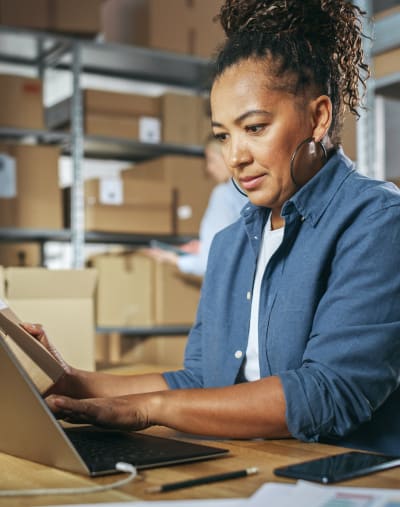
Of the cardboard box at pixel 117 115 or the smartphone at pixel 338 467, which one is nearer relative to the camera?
the smartphone at pixel 338 467

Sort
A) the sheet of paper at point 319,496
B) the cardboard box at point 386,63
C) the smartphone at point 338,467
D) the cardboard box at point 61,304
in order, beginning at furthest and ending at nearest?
1. the cardboard box at point 386,63
2. the cardboard box at point 61,304
3. the smartphone at point 338,467
4. the sheet of paper at point 319,496

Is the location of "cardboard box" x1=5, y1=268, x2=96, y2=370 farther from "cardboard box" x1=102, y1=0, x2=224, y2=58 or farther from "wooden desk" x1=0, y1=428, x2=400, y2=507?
"cardboard box" x1=102, y1=0, x2=224, y2=58

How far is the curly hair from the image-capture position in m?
1.12

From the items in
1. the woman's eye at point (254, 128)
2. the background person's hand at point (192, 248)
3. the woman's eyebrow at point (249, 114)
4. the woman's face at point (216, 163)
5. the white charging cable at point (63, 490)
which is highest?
the woman's face at point (216, 163)

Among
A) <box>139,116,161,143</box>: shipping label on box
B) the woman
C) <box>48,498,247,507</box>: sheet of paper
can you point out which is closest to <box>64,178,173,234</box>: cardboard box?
<box>139,116,161,143</box>: shipping label on box

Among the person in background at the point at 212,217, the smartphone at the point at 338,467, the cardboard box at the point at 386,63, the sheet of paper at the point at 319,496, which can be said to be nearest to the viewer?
the sheet of paper at the point at 319,496

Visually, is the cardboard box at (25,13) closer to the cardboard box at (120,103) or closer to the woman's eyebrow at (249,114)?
the cardboard box at (120,103)

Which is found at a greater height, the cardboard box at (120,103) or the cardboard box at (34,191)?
the cardboard box at (120,103)

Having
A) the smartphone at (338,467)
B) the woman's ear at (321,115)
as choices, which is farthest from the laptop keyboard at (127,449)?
the woman's ear at (321,115)

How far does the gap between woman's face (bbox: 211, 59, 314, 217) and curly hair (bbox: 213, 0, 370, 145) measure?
2cm

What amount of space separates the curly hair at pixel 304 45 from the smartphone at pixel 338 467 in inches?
21.9

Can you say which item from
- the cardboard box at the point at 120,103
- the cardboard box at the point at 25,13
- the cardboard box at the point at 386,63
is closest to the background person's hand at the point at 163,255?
the cardboard box at the point at 120,103

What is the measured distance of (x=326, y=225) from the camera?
3.51ft

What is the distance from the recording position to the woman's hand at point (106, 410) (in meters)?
0.89
